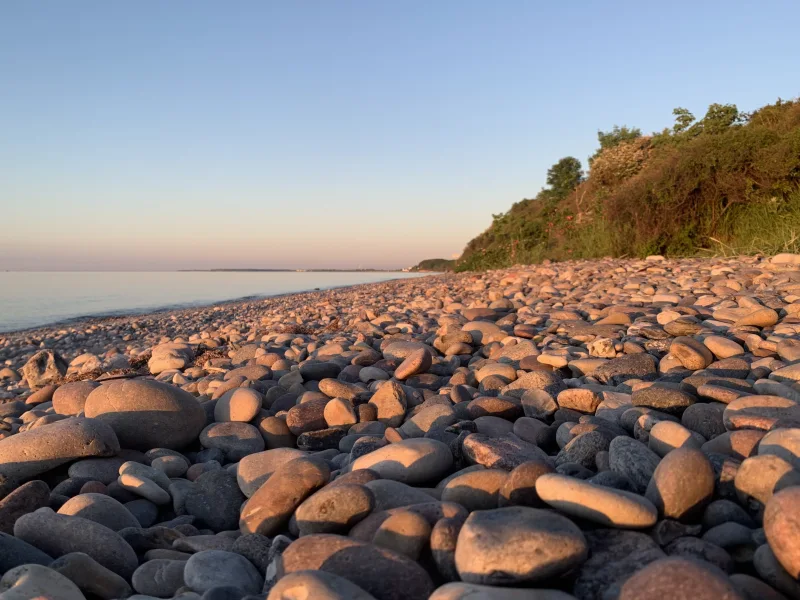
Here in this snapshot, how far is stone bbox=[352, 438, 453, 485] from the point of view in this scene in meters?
1.82

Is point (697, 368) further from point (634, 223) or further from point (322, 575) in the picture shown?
point (634, 223)

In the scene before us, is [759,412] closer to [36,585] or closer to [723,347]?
[723,347]

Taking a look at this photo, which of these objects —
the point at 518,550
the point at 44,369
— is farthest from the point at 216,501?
the point at 44,369

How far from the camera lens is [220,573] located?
1396 millimetres

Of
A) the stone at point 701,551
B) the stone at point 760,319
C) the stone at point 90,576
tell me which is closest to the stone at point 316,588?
the stone at point 90,576

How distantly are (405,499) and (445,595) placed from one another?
522mm

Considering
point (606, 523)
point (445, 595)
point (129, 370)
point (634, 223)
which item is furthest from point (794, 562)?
point (634, 223)

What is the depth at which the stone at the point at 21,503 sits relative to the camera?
1805 millimetres

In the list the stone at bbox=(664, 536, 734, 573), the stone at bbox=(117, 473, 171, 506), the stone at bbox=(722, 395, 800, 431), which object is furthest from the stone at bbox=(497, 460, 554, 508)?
the stone at bbox=(117, 473, 171, 506)

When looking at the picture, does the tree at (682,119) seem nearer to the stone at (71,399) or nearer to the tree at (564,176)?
the tree at (564,176)

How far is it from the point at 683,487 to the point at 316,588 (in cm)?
88

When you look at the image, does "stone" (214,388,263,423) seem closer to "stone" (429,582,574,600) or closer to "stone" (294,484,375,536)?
"stone" (294,484,375,536)

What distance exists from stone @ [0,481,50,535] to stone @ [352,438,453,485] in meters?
1.09

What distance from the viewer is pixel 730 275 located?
6.55 m
